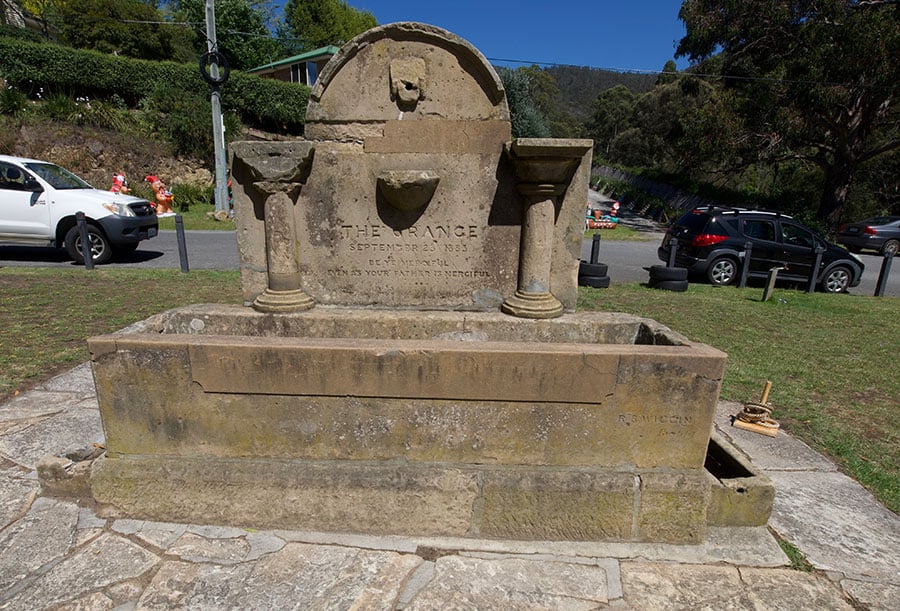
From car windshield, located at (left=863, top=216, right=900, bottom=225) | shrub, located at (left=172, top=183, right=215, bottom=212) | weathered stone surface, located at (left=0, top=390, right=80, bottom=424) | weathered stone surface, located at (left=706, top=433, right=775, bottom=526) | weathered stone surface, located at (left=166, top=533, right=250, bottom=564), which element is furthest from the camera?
shrub, located at (left=172, top=183, right=215, bottom=212)

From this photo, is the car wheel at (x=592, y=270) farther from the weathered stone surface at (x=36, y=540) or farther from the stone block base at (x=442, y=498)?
the weathered stone surface at (x=36, y=540)

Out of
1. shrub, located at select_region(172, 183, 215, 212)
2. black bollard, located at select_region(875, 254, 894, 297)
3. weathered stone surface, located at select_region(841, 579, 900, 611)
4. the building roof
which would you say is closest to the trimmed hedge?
shrub, located at select_region(172, 183, 215, 212)

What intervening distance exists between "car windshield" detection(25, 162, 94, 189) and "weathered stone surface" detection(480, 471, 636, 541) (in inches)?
444

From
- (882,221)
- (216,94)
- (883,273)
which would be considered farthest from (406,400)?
(882,221)

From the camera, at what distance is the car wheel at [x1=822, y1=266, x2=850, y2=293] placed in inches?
394

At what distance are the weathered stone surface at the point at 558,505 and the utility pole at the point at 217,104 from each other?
51.7ft

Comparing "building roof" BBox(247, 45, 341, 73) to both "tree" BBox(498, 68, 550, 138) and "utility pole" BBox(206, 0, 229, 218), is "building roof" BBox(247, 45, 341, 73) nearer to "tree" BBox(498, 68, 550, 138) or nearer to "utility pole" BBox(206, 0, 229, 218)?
"tree" BBox(498, 68, 550, 138)

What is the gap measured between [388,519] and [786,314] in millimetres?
8035

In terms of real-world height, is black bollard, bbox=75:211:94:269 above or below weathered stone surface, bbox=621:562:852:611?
above

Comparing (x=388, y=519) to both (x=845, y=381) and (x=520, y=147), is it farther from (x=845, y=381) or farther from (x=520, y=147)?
(x=845, y=381)

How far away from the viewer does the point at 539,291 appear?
11.0ft

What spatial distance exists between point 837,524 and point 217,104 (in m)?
18.7

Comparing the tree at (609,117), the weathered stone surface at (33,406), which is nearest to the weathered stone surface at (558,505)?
the weathered stone surface at (33,406)

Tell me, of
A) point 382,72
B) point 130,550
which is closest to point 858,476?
point 382,72
